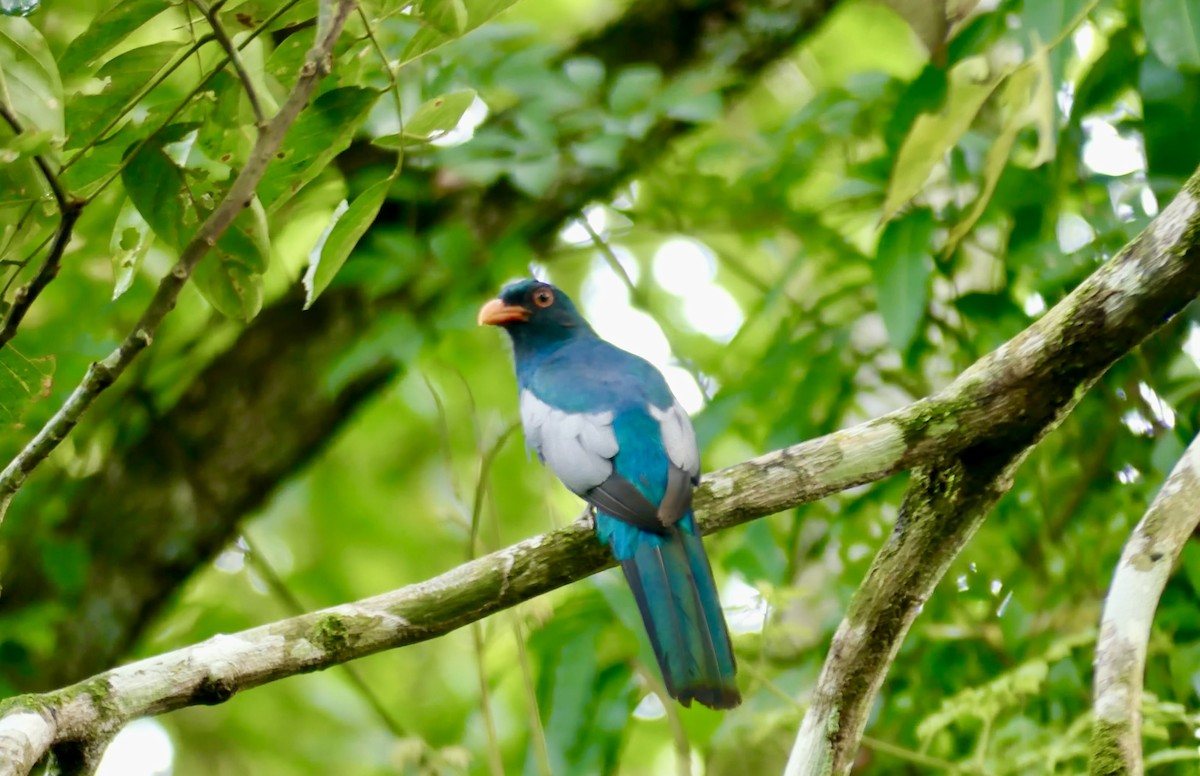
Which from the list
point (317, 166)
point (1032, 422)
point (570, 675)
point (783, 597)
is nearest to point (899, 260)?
point (783, 597)

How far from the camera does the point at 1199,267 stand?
2.28 m

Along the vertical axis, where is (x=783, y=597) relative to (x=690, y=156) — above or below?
below

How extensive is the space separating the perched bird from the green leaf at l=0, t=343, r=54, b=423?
1.28m

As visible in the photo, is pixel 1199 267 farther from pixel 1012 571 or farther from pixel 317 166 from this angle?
pixel 1012 571

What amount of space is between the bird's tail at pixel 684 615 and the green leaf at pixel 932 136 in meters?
0.98

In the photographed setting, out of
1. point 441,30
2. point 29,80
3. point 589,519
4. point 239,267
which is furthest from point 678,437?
point 29,80

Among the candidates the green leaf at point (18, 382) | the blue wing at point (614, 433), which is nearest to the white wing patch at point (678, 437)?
the blue wing at point (614, 433)

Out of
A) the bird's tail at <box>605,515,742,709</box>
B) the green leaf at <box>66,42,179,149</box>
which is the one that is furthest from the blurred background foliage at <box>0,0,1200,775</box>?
the bird's tail at <box>605,515,742,709</box>

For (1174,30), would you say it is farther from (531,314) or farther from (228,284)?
(531,314)

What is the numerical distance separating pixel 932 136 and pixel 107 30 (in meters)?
1.90

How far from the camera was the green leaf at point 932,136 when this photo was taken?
295cm

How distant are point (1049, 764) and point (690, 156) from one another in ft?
8.68

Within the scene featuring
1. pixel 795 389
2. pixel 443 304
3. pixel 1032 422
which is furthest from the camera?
pixel 443 304

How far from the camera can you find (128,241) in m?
2.37
